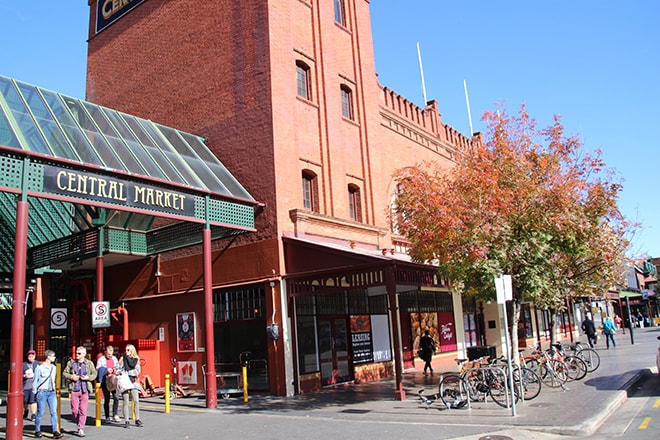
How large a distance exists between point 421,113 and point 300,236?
42.9ft

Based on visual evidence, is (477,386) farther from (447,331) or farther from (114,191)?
(447,331)

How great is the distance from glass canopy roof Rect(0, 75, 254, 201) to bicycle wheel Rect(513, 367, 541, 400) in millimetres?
8893

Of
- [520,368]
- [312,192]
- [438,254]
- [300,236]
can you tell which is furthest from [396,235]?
[520,368]

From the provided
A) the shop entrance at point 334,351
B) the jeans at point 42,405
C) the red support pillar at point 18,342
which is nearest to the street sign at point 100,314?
the jeans at point 42,405

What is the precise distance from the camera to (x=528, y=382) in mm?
13445

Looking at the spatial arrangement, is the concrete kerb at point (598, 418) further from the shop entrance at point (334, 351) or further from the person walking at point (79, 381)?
the person walking at point (79, 381)

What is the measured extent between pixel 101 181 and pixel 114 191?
39cm

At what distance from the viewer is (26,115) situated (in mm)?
13102

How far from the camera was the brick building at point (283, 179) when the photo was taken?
16609 mm

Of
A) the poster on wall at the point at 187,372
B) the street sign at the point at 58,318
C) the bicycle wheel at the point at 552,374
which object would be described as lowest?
the bicycle wheel at the point at 552,374

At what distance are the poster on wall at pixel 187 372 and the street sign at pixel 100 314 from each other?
4.01 metres

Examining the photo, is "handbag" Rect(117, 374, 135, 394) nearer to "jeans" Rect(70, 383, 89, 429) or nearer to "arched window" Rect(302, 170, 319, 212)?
"jeans" Rect(70, 383, 89, 429)

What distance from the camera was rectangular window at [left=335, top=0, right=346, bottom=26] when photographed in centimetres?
2277

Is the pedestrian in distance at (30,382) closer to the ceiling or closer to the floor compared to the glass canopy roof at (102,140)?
closer to the floor
